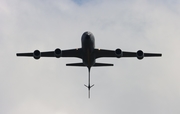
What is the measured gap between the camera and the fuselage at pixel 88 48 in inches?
1754

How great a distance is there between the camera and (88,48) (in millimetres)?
46781

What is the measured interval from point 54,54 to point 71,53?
158 inches

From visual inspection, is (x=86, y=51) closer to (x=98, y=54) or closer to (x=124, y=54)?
(x=98, y=54)

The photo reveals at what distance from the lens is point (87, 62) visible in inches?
1980

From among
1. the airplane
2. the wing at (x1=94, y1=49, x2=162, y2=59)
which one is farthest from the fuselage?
the wing at (x1=94, y1=49, x2=162, y2=59)

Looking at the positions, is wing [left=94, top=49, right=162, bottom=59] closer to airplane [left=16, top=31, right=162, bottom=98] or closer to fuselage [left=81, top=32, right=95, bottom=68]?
airplane [left=16, top=31, right=162, bottom=98]

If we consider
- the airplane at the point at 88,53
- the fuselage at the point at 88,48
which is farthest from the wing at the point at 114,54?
the fuselage at the point at 88,48

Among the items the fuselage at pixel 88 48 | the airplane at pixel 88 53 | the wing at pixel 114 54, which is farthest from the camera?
the wing at pixel 114 54

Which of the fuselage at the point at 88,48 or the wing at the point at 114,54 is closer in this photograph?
the fuselage at the point at 88,48

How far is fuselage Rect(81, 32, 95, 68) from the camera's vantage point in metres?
44.6

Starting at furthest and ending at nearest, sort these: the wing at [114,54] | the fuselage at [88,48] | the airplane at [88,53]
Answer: the wing at [114,54]
the airplane at [88,53]
the fuselage at [88,48]

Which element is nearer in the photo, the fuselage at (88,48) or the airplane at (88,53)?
the fuselage at (88,48)

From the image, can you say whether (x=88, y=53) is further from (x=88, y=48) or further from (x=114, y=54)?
(x=114, y=54)

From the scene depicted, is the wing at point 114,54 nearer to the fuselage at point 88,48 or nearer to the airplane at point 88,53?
the airplane at point 88,53
